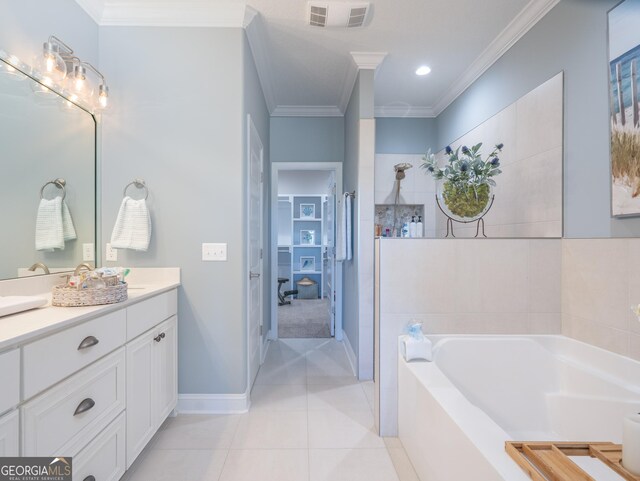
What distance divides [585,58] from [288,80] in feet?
7.35

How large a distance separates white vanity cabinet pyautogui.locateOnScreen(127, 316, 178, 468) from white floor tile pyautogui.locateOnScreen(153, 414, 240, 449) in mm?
113

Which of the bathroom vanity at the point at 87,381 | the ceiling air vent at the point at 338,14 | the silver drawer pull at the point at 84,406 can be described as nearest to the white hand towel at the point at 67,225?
the bathroom vanity at the point at 87,381

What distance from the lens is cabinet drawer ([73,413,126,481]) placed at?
120 centimetres

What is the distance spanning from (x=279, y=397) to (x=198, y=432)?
2.04 feet

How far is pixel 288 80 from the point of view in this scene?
303cm

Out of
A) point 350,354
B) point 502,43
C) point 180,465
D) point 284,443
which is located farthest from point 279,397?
point 502,43

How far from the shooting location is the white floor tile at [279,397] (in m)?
2.22

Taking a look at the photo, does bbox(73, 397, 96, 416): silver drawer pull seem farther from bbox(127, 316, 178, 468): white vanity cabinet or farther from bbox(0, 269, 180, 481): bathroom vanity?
bbox(127, 316, 178, 468): white vanity cabinet

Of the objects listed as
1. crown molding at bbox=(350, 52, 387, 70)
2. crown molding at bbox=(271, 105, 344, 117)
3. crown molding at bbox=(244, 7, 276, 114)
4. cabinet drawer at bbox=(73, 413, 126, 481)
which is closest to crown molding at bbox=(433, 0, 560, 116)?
crown molding at bbox=(350, 52, 387, 70)

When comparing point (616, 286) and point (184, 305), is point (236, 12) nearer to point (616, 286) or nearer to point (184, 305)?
point (184, 305)

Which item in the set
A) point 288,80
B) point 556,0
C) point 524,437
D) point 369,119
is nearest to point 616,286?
point 524,437

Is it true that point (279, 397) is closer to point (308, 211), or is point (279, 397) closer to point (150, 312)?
point (150, 312)

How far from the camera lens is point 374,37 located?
240 centimetres

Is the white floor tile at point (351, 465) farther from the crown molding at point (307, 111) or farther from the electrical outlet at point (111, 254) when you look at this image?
the crown molding at point (307, 111)
